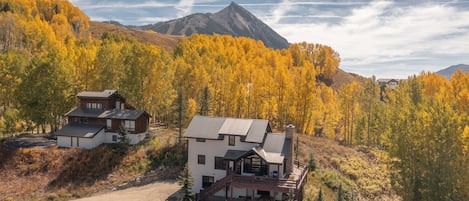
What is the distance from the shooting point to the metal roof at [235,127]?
3572 centimetres

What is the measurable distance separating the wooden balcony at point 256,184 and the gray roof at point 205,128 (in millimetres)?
4768

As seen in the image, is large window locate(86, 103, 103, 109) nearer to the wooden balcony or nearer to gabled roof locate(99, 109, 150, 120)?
gabled roof locate(99, 109, 150, 120)

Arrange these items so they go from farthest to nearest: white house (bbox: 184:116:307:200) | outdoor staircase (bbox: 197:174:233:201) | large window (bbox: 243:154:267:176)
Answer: large window (bbox: 243:154:267:176), outdoor staircase (bbox: 197:174:233:201), white house (bbox: 184:116:307:200)

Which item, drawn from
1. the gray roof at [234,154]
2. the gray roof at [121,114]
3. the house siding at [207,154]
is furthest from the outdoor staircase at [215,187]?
the gray roof at [121,114]

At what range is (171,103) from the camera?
2140 inches

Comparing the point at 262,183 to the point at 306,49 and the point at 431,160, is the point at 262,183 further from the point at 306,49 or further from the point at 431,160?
the point at 306,49

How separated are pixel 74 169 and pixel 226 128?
19799 mm

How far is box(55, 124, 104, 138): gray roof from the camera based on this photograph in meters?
45.8

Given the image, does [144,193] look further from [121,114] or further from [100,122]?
[100,122]

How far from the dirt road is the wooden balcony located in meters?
4.86

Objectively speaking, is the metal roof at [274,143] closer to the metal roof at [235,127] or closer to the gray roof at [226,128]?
the gray roof at [226,128]

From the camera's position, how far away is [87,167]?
4288 cm

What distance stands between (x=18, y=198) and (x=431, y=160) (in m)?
43.1

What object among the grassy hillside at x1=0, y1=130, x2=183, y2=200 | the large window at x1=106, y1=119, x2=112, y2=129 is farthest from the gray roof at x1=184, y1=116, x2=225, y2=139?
the large window at x1=106, y1=119, x2=112, y2=129
